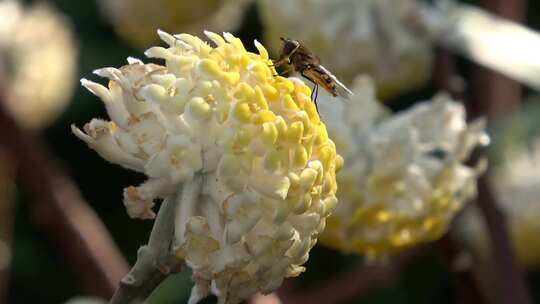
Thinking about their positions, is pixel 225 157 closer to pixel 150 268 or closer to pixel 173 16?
pixel 150 268

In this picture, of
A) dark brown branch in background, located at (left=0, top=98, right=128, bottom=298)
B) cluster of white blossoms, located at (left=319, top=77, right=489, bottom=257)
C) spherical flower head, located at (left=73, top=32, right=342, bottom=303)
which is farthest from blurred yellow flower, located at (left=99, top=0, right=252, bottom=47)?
spherical flower head, located at (left=73, top=32, right=342, bottom=303)

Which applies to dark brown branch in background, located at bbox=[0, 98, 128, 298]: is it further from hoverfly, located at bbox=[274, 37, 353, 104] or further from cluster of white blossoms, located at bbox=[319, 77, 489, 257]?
hoverfly, located at bbox=[274, 37, 353, 104]

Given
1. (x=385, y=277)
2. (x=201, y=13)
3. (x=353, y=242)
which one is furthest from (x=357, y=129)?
(x=385, y=277)

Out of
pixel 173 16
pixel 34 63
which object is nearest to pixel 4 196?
pixel 34 63

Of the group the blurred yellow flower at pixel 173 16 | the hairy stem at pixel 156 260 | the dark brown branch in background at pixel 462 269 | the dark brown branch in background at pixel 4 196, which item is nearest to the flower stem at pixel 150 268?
the hairy stem at pixel 156 260

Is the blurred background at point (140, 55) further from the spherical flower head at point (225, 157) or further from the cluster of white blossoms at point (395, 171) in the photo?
the spherical flower head at point (225, 157)

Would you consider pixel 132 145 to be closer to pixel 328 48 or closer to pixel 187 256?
pixel 187 256

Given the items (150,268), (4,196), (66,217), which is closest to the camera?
(150,268)
